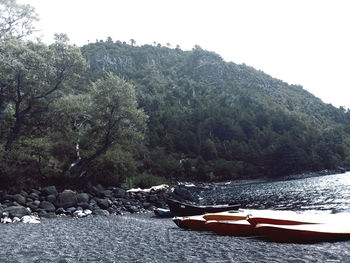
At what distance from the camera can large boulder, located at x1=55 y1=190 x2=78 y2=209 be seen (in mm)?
22675

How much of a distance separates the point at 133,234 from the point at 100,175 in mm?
22724

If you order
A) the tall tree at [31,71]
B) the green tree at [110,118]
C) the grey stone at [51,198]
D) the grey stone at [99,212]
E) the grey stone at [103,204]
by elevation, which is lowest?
the grey stone at [99,212]

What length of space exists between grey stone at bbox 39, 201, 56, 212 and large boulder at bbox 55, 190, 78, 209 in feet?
3.42

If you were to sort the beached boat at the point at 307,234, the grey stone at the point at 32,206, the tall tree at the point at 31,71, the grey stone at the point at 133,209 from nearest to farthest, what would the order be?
the beached boat at the point at 307,234, the grey stone at the point at 32,206, the grey stone at the point at 133,209, the tall tree at the point at 31,71

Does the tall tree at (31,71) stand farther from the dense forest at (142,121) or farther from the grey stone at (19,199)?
the grey stone at (19,199)

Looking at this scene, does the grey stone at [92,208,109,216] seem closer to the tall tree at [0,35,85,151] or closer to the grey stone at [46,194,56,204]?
the grey stone at [46,194,56,204]

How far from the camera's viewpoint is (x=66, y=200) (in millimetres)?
23047

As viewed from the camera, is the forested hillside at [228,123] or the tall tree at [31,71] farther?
the forested hillside at [228,123]

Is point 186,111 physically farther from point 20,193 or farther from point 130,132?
point 20,193

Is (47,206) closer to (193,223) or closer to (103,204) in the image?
(103,204)

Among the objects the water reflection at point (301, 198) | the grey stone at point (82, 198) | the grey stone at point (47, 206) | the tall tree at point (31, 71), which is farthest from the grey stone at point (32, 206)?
the water reflection at point (301, 198)

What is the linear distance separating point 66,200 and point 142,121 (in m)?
13.6

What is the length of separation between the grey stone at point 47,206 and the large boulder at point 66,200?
1044 millimetres

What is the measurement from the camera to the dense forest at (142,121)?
28375mm
